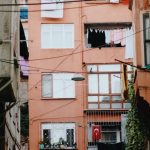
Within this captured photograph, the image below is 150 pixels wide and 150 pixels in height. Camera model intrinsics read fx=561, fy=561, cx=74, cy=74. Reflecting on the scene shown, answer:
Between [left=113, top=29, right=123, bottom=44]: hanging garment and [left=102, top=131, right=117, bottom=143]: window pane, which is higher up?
[left=113, top=29, right=123, bottom=44]: hanging garment

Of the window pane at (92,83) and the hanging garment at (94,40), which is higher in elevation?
the hanging garment at (94,40)

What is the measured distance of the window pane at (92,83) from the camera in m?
36.0

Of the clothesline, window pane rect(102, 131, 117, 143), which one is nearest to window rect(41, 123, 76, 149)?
window pane rect(102, 131, 117, 143)

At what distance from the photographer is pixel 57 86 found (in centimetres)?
3625

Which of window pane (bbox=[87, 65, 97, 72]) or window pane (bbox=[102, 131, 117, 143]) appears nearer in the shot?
window pane (bbox=[102, 131, 117, 143])

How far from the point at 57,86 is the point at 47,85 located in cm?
65

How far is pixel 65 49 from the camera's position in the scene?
3666 centimetres

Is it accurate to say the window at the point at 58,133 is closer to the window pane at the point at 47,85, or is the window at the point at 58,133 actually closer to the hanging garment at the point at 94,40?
the window pane at the point at 47,85

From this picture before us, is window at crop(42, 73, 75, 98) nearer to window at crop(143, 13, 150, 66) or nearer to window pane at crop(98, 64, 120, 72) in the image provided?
window pane at crop(98, 64, 120, 72)

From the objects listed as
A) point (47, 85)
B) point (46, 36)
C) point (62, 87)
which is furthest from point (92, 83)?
point (46, 36)

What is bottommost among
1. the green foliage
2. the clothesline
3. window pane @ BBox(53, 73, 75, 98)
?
the green foliage

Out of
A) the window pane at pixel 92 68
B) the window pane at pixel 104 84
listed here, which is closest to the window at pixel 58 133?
the window pane at pixel 104 84

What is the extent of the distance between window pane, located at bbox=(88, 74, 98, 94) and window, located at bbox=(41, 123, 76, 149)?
8.43ft

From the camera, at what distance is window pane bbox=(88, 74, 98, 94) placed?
36.0 metres
